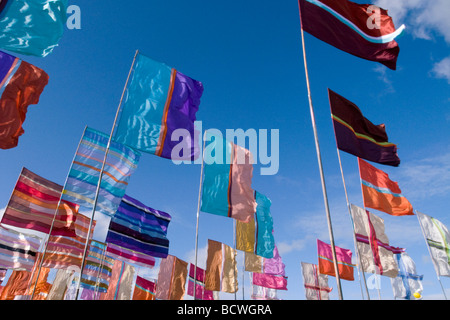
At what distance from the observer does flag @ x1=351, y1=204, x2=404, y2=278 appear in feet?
70.8

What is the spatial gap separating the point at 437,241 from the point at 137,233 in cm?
2267

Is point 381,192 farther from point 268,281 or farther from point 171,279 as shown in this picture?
point 268,281

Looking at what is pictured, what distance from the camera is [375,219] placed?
23.0m

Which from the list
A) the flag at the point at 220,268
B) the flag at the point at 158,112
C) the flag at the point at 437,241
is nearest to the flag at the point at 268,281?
the flag at the point at 220,268

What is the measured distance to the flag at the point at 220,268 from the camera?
20.7 metres

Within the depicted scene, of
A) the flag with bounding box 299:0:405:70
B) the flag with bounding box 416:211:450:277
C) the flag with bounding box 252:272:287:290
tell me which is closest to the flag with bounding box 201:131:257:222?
the flag with bounding box 299:0:405:70

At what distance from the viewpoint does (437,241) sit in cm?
2322

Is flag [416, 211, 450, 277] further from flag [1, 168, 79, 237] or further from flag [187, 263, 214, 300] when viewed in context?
flag [1, 168, 79, 237]

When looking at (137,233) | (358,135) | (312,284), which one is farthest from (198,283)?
(358,135)

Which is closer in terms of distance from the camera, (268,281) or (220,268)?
(220,268)
